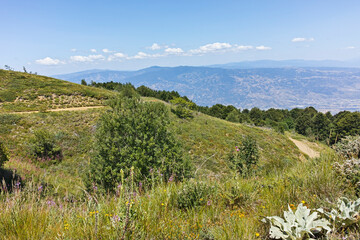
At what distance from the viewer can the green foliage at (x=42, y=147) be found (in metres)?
16.1

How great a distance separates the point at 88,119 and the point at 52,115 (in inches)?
171

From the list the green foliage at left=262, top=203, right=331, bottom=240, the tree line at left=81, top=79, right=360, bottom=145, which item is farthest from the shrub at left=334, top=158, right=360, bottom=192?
the tree line at left=81, top=79, right=360, bottom=145

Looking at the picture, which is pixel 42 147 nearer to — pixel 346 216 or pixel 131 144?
pixel 131 144

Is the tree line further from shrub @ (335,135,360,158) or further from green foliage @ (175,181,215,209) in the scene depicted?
green foliage @ (175,181,215,209)

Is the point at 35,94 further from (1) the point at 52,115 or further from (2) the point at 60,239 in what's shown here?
(2) the point at 60,239

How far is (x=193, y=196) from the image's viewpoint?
341 cm

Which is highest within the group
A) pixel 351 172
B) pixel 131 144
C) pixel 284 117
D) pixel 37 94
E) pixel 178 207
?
pixel 37 94

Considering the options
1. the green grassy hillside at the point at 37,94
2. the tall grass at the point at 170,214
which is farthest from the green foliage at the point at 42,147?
the tall grass at the point at 170,214

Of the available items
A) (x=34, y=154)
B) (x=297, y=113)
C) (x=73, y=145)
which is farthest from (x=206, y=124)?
(x=297, y=113)

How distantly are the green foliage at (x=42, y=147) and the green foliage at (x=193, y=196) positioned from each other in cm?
1757

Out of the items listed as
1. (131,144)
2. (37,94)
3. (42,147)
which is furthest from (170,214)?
(37,94)

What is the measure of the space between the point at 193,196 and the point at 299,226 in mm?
1714

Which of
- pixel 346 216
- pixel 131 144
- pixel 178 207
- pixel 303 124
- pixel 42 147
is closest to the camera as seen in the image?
pixel 346 216

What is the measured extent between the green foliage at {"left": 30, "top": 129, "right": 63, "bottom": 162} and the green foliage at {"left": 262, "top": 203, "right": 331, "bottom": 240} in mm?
19262
